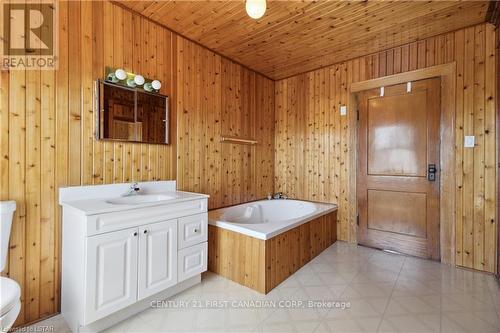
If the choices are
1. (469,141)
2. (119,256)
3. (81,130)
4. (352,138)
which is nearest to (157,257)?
(119,256)

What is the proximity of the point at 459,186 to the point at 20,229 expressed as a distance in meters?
3.69

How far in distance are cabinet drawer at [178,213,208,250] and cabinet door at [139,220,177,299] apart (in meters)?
0.07

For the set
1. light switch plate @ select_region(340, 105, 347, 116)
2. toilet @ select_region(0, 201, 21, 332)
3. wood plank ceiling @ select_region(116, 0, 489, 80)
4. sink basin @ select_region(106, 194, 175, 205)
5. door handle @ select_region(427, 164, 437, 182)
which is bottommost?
toilet @ select_region(0, 201, 21, 332)

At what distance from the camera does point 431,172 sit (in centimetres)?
260

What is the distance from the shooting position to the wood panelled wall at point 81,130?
1.56 metres

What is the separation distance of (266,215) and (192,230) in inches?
61.3

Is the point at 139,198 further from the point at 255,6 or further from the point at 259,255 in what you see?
the point at 255,6

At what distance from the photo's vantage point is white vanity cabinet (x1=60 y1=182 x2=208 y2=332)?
57.0 inches

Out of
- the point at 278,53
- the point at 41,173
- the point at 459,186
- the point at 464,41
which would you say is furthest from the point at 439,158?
the point at 41,173

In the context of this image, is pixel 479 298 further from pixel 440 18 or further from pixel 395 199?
pixel 440 18

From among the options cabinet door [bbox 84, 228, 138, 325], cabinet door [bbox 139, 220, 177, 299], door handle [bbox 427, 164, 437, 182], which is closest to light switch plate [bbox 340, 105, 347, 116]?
door handle [bbox 427, 164, 437, 182]

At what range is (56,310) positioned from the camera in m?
1.70

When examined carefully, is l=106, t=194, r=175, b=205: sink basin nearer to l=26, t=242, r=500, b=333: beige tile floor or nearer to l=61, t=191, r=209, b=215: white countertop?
l=61, t=191, r=209, b=215: white countertop

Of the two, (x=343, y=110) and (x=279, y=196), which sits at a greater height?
(x=343, y=110)
